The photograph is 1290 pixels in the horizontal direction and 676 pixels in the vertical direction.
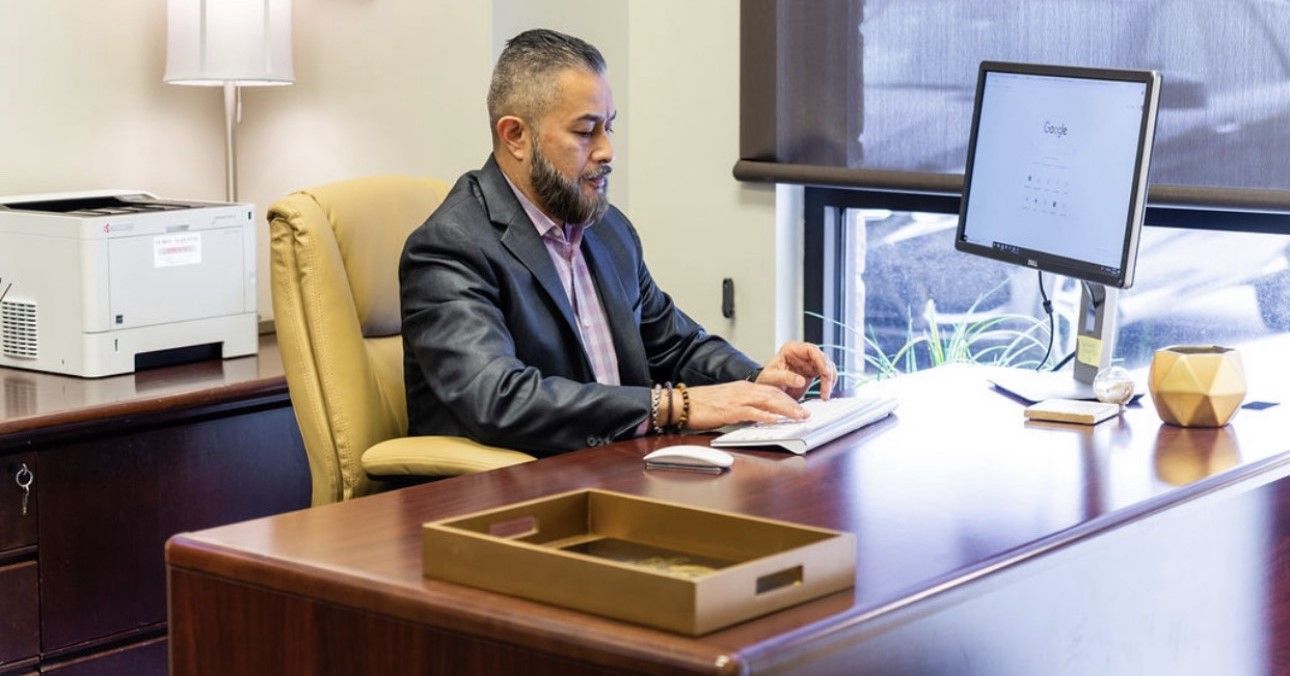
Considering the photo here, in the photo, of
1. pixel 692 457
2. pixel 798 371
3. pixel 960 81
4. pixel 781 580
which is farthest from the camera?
pixel 960 81

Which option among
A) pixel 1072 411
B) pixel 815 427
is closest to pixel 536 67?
pixel 815 427

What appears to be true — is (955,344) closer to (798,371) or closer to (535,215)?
(798,371)

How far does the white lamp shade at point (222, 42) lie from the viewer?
344 cm

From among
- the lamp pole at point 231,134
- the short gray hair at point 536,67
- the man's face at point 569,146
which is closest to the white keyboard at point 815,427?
the man's face at point 569,146

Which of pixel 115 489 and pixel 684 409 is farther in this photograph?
pixel 115 489

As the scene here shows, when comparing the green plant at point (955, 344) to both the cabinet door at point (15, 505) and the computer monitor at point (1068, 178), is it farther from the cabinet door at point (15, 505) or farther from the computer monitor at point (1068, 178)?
the cabinet door at point (15, 505)

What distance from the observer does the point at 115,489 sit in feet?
9.47

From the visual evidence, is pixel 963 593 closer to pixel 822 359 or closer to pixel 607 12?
pixel 822 359

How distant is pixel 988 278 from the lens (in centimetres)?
350

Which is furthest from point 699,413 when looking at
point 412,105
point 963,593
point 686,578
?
point 412,105

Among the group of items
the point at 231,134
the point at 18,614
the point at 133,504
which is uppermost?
the point at 231,134

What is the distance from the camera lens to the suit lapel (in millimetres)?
2701

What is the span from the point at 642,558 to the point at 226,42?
2.14 m

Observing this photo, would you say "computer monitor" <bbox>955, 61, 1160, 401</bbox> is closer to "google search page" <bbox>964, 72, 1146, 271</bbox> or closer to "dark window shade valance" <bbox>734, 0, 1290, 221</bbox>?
"google search page" <bbox>964, 72, 1146, 271</bbox>
